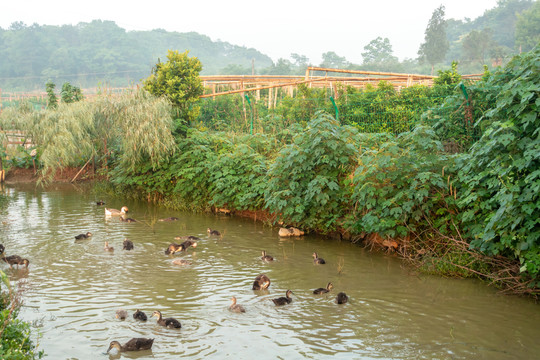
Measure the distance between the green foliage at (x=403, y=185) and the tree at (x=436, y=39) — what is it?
213 ft

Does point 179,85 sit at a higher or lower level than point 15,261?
higher

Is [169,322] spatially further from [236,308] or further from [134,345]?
[236,308]

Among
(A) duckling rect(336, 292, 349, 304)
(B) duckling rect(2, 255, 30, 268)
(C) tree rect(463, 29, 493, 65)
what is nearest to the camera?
(A) duckling rect(336, 292, 349, 304)

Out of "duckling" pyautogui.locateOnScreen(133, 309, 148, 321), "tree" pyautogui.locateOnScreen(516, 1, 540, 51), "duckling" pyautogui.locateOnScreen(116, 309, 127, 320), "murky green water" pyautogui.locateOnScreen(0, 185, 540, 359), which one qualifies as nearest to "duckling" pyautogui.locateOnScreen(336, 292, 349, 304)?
"murky green water" pyautogui.locateOnScreen(0, 185, 540, 359)

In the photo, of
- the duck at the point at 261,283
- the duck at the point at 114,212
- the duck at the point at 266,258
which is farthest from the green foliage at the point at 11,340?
the duck at the point at 114,212

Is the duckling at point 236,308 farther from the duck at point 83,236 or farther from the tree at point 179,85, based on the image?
the tree at point 179,85

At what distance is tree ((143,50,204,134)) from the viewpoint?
20.4 metres

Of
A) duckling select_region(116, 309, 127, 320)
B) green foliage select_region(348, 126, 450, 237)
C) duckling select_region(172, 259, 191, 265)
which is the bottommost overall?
duckling select_region(172, 259, 191, 265)

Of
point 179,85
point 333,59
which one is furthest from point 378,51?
point 179,85

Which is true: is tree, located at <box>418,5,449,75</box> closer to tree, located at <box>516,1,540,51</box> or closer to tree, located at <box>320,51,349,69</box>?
tree, located at <box>516,1,540,51</box>

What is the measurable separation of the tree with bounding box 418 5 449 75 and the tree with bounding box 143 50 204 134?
58.6 metres

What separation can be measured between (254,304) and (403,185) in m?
4.72

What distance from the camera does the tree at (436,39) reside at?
71188mm

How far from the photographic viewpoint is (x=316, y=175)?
1359 cm
